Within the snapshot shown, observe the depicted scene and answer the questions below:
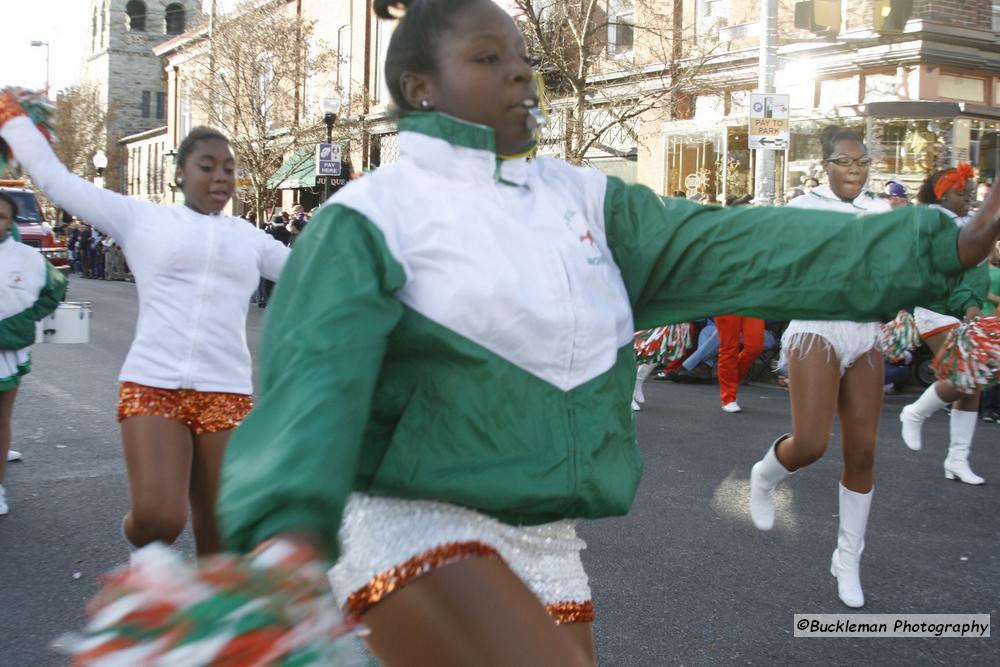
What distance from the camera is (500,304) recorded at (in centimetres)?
195

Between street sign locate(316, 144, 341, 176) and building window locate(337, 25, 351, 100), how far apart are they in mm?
10699

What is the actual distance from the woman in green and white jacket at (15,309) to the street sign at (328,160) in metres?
14.3

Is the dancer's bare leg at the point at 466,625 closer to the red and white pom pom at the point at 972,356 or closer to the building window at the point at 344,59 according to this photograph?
the red and white pom pom at the point at 972,356

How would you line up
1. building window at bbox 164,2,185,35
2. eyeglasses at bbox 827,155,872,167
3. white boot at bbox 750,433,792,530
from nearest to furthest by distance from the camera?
eyeglasses at bbox 827,155,872,167, white boot at bbox 750,433,792,530, building window at bbox 164,2,185,35


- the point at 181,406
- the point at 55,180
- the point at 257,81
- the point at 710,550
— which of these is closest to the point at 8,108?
the point at 55,180

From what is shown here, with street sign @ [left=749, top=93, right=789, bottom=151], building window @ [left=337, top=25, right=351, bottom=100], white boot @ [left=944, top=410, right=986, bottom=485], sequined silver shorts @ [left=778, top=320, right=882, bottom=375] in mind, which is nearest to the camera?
sequined silver shorts @ [left=778, top=320, right=882, bottom=375]

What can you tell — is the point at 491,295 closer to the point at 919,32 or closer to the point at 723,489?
the point at 723,489

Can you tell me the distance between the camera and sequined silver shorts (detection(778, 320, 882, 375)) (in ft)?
15.2

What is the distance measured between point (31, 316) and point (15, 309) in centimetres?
10

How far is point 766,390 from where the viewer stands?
11742 millimetres

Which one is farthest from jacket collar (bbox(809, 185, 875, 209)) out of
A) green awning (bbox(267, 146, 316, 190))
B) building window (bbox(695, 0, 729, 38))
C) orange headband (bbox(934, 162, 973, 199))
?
green awning (bbox(267, 146, 316, 190))

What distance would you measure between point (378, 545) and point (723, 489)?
5.22m

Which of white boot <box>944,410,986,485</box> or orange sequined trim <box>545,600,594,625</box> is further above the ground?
orange sequined trim <box>545,600,594,625</box>

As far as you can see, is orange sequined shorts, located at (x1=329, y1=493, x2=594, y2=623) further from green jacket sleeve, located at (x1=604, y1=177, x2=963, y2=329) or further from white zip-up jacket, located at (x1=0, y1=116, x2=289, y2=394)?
white zip-up jacket, located at (x1=0, y1=116, x2=289, y2=394)
